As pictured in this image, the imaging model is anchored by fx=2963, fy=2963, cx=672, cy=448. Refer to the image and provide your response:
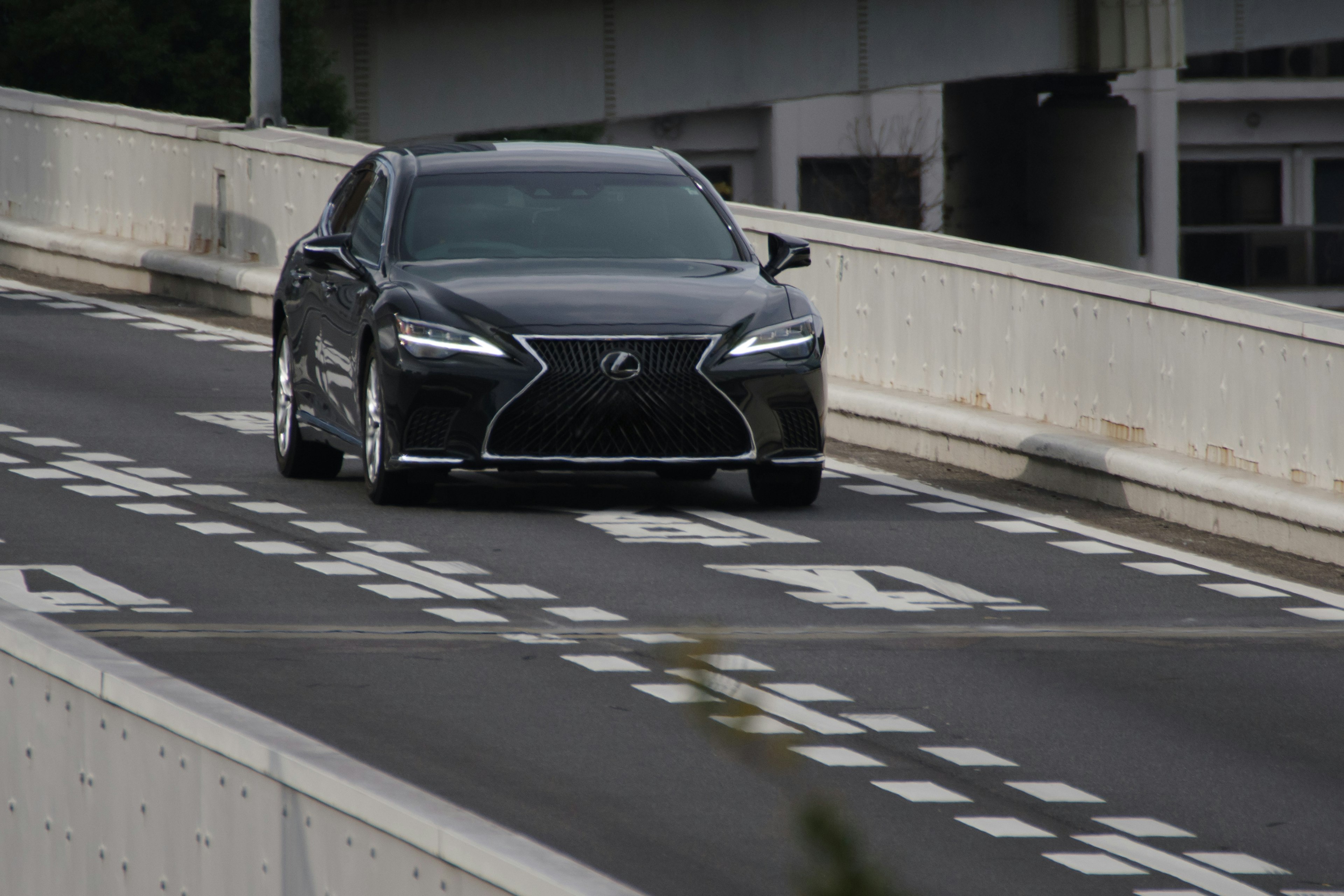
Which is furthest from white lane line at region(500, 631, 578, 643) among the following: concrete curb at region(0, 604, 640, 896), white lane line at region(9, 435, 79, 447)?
white lane line at region(9, 435, 79, 447)

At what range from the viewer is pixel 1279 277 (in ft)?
237

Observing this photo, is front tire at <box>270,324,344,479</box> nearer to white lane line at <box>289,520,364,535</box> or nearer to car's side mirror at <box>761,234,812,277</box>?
white lane line at <box>289,520,364,535</box>

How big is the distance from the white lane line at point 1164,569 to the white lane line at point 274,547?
348 cm

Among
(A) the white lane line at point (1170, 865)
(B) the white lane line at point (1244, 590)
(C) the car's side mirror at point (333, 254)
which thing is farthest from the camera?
(C) the car's side mirror at point (333, 254)

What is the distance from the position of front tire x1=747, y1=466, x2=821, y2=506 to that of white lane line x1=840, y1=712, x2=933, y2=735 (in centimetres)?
462

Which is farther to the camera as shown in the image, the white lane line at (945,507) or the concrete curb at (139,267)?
the concrete curb at (139,267)

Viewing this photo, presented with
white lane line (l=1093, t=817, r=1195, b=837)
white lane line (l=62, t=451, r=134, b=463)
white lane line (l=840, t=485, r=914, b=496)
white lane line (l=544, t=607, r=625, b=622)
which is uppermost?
white lane line (l=62, t=451, r=134, b=463)

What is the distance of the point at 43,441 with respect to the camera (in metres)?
15.8

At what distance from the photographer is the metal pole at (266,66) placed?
2527 cm

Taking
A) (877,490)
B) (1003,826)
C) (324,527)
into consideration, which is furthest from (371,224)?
(1003,826)

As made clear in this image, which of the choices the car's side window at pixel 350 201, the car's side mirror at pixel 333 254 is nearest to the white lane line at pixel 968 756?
the car's side mirror at pixel 333 254

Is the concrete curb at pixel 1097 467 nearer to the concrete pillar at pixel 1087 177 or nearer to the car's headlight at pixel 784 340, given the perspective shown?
the car's headlight at pixel 784 340

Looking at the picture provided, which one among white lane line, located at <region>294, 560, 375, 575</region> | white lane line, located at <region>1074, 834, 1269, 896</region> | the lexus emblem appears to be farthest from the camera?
the lexus emblem

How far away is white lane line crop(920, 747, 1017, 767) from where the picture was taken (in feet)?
27.3
